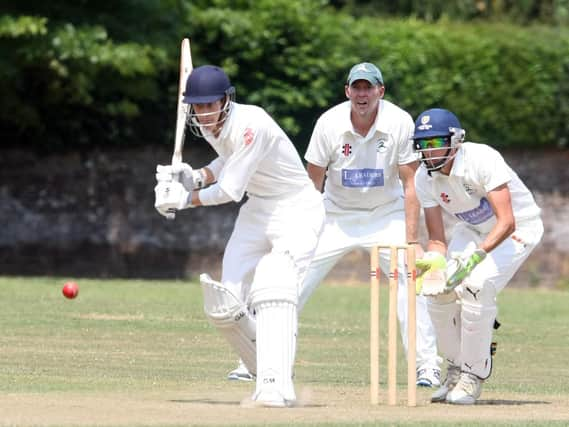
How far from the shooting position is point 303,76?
56.9 feet

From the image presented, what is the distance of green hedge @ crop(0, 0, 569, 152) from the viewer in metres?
16.9

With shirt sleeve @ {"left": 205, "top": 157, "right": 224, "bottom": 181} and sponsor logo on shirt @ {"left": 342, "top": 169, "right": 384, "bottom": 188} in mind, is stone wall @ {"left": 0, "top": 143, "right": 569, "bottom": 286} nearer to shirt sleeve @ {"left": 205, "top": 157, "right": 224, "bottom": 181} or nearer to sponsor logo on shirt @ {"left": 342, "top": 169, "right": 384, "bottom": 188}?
sponsor logo on shirt @ {"left": 342, "top": 169, "right": 384, "bottom": 188}

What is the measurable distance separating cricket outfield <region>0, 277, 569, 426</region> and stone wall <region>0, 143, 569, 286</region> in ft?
14.5

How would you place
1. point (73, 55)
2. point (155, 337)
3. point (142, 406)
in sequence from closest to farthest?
Answer: point (142, 406), point (155, 337), point (73, 55)

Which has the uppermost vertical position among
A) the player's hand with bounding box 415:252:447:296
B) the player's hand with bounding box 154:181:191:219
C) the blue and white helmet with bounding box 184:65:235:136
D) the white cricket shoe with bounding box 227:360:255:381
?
the blue and white helmet with bounding box 184:65:235:136

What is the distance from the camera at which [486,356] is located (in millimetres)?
6547

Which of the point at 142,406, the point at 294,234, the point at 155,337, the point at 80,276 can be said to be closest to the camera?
the point at 142,406

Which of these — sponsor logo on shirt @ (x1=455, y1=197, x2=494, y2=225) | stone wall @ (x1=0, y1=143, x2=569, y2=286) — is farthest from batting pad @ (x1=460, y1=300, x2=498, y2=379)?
stone wall @ (x1=0, y1=143, x2=569, y2=286)

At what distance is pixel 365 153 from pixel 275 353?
2193 millimetres

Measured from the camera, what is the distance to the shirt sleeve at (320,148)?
26.0ft

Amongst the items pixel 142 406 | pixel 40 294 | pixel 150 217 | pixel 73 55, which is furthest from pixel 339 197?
pixel 150 217

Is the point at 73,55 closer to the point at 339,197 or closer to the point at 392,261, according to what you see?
the point at 339,197

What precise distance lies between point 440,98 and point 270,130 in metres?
11.7

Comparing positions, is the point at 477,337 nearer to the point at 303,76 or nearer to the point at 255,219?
the point at 255,219
